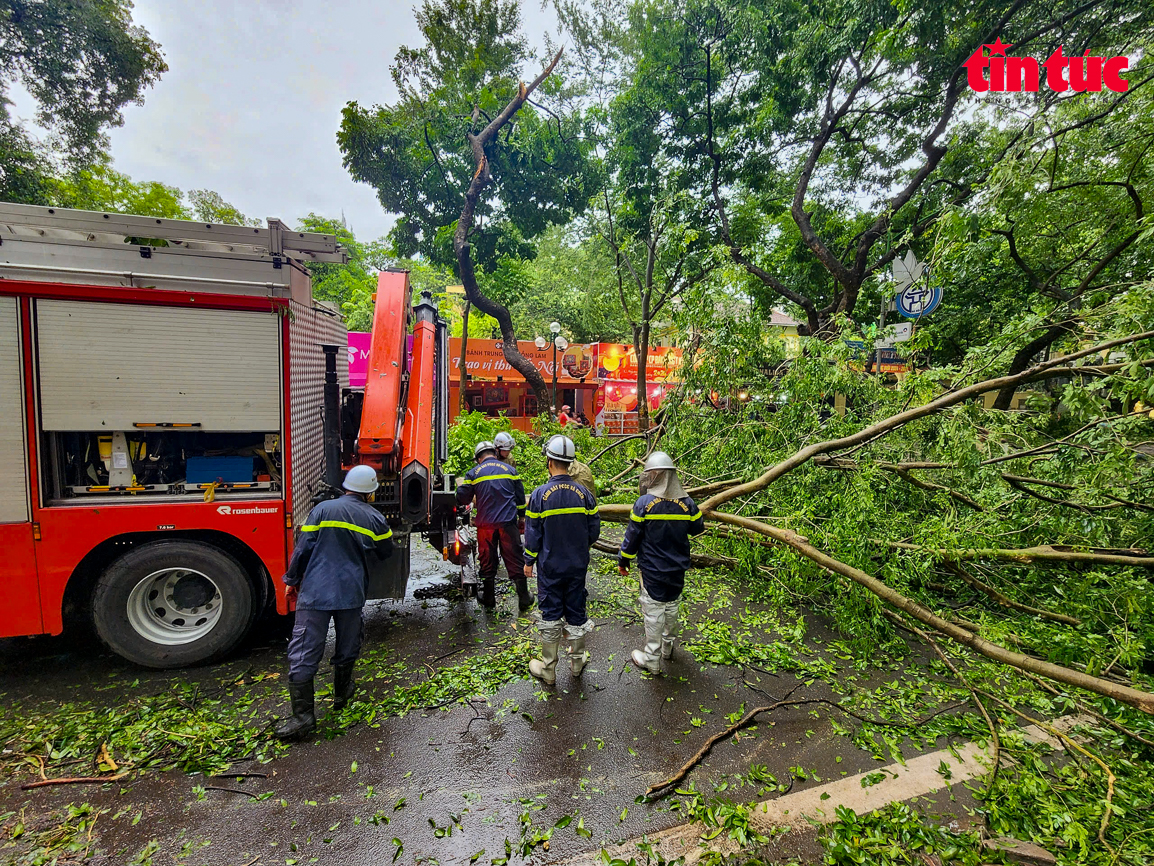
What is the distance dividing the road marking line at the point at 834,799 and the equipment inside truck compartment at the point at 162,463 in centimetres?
365

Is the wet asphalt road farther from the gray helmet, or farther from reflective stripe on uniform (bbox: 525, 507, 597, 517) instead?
the gray helmet

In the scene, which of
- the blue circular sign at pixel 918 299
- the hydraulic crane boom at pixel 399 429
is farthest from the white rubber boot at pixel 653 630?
the blue circular sign at pixel 918 299

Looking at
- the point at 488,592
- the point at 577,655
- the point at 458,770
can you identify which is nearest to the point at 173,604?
the point at 488,592

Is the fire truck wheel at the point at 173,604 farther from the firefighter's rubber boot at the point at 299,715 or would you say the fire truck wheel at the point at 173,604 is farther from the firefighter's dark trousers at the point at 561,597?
the firefighter's dark trousers at the point at 561,597

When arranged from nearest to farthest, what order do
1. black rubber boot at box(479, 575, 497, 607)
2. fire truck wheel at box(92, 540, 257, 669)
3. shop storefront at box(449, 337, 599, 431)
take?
fire truck wheel at box(92, 540, 257, 669), black rubber boot at box(479, 575, 497, 607), shop storefront at box(449, 337, 599, 431)

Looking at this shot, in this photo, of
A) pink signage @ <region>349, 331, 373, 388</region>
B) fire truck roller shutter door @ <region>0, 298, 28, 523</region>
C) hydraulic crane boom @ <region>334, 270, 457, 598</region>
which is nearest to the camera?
fire truck roller shutter door @ <region>0, 298, 28, 523</region>

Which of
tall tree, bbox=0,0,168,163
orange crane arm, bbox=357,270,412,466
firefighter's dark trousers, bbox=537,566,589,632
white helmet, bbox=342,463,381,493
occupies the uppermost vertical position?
tall tree, bbox=0,0,168,163

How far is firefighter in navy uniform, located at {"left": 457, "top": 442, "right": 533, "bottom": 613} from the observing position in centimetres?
495

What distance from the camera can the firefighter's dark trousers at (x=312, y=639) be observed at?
3.24 m

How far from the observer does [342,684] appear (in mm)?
3568

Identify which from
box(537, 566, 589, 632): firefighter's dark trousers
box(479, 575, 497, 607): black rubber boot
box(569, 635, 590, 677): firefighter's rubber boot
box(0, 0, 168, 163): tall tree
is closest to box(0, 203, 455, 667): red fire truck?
box(479, 575, 497, 607): black rubber boot

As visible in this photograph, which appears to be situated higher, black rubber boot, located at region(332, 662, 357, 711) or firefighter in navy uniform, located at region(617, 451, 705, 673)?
firefighter in navy uniform, located at region(617, 451, 705, 673)

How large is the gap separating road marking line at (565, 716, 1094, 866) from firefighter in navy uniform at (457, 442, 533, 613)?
9.18 ft

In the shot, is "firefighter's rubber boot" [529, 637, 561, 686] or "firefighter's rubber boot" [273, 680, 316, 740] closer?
"firefighter's rubber boot" [273, 680, 316, 740]
